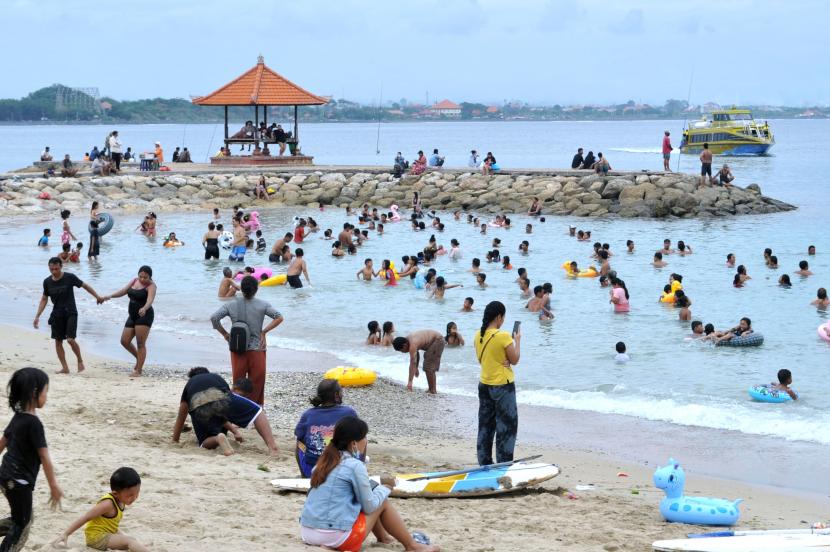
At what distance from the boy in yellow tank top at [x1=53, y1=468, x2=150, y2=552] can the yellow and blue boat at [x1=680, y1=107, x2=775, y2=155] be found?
7039cm

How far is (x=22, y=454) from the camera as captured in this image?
5.94m

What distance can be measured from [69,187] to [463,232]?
15.0 meters

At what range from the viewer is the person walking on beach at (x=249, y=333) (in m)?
10.3

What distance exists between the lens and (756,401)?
1384 cm

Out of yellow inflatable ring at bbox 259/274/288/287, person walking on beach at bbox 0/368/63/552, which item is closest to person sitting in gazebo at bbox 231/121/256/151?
yellow inflatable ring at bbox 259/274/288/287

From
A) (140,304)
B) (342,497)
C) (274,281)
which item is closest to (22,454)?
(342,497)

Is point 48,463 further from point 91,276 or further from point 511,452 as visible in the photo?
point 91,276

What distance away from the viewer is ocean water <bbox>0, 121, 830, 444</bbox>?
47.4ft

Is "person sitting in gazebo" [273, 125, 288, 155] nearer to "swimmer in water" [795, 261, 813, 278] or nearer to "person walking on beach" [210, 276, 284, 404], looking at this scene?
"swimmer in water" [795, 261, 813, 278]

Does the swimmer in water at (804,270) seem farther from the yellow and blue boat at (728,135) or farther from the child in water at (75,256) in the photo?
the yellow and blue boat at (728,135)

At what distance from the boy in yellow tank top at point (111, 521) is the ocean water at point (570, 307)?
8.10m

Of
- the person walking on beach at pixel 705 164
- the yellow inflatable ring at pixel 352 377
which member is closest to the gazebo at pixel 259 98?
the person walking on beach at pixel 705 164

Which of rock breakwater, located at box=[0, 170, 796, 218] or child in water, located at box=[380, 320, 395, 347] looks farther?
rock breakwater, located at box=[0, 170, 796, 218]

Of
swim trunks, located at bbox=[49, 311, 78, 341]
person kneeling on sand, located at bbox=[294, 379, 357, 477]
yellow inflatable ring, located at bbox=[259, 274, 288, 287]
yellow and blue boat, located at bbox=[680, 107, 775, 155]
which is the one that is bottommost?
yellow inflatable ring, located at bbox=[259, 274, 288, 287]
